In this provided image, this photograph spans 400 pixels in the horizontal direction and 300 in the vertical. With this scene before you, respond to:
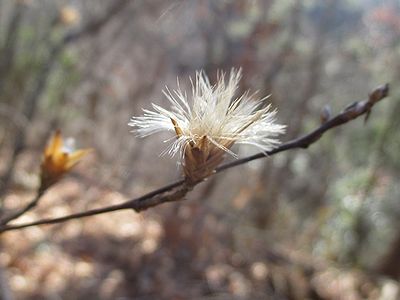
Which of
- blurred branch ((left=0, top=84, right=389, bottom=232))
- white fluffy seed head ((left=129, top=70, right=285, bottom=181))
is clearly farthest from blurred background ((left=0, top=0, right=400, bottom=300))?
white fluffy seed head ((left=129, top=70, right=285, bottom=181))

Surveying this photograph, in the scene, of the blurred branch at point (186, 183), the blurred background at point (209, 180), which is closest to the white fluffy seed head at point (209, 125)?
the blurred branch at point (186, 183)

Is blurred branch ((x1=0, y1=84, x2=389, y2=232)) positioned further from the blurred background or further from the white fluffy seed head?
the blurred background

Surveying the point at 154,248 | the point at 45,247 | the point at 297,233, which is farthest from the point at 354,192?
the point at 45,247

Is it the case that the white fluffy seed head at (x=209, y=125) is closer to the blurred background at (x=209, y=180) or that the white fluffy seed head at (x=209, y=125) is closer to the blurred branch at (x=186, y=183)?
the blurred branch at (x=186, y=183)

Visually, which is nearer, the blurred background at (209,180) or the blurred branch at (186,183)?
the blurred branch at (186,183)

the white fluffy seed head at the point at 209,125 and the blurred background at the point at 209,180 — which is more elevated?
the blurred background at the point at 209,180

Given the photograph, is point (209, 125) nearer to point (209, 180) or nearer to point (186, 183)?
point (186, 183)

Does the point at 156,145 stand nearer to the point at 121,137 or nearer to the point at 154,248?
the point at 121,137

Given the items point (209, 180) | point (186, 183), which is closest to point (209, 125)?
point (186, 183)
